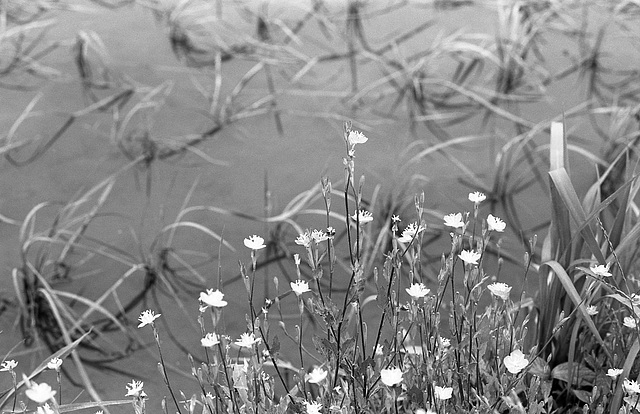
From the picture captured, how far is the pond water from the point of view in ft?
9.02

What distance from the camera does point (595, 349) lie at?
210 centimetres

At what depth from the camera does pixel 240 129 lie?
336 centimetres

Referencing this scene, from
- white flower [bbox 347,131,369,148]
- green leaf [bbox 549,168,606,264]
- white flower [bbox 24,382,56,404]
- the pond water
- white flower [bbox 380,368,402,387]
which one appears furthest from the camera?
the pond water

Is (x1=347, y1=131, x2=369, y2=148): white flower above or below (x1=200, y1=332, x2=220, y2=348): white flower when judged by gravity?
above

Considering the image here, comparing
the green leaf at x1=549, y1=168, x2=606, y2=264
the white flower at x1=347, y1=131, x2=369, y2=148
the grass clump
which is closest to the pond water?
the grass clump

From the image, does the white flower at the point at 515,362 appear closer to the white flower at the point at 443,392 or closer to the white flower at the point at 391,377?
the white flower at the point at 443,392

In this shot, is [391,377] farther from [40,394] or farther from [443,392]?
[40,394]

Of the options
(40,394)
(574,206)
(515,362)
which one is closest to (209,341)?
(40,394)

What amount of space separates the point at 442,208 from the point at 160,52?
181 cm

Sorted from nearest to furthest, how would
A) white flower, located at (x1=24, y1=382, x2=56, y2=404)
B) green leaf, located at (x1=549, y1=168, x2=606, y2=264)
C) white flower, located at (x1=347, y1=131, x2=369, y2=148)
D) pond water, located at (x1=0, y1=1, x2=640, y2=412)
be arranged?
white flower, located at (x1=24, y1=382, x2=56, y2=404) → white flower, located at (x1=347, y1=131, x2=369, y2=148) → green leaf, located at (x1=549, y1=168, x2=606, y2=264) → pond water, located at (x1=0, y1=1, x2=640, y2=412)

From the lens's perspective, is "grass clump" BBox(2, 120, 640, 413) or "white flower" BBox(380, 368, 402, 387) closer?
"white flower" BBox(380, 368, 402, 387)

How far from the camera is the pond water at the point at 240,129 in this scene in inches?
108

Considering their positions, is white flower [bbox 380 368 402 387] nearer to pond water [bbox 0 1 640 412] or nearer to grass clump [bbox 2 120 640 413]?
grass clump [bbox 2 120 640 413]

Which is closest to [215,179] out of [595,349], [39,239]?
[39,239]
